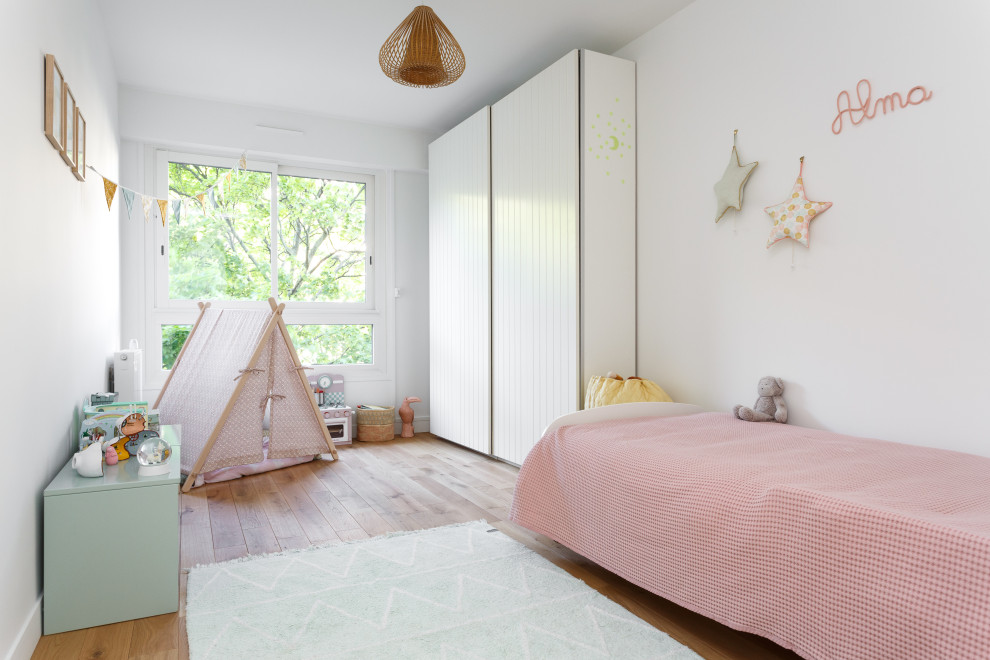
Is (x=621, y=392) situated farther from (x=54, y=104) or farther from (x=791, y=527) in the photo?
(x=54, y=104)

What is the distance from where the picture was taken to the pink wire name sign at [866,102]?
7.09 feet

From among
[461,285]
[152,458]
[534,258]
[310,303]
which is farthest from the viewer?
[310,303]

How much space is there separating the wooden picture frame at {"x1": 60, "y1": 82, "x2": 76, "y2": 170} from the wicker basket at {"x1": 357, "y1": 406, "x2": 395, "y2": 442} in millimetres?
2715

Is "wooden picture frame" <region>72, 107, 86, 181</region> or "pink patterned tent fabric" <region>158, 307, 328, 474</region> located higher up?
"wooden picture frame" <region>72, 107, 86, 181</region>

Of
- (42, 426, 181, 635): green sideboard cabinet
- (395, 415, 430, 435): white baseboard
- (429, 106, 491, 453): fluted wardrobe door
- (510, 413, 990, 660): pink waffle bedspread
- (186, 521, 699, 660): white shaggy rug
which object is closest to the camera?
(510, 413, 990, 660): pink waffle bedspread

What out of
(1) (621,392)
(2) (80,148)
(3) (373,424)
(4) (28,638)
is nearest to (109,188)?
(2) (80,148)

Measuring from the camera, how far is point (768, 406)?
2.62 meters

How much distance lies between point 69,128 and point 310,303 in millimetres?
2595

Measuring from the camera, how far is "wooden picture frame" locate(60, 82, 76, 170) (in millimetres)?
2225

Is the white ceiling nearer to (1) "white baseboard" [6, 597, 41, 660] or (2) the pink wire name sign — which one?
(2) the pink wire name sign

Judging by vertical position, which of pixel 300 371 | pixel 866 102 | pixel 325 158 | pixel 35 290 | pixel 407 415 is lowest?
pixel 407 415

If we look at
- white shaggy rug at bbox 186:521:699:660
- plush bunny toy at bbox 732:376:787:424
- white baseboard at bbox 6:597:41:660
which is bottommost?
white shaggy rug at bbox 186:521:699:660

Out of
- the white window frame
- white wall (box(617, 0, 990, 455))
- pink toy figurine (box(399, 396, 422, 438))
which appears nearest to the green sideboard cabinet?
white wall (box(617, 0, 990, 455))

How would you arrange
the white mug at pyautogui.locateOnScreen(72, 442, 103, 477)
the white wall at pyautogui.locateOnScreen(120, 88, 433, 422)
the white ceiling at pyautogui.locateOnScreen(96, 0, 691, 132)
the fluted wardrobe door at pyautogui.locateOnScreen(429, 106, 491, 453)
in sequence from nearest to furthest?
the white mug at pyautogui.locateOnScreen(72, 442, 103, 477)
the white ceiling at pyautogui.locateOnScreen(96, 0, 691, 132)
the fluted wardrobe door at pyautogui.locateOnScreen(429, 106, 491, 453)
the white wall at pyautogui.locateOnScreen(120, 88, 433, 422)
